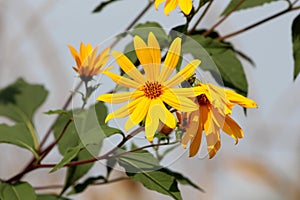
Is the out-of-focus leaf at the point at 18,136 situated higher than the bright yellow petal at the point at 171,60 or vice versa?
the bright yellow petal at the point at 171,60

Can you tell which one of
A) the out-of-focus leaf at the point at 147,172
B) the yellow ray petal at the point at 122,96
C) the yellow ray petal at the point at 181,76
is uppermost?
the yellow ray petal at the point at 181,76

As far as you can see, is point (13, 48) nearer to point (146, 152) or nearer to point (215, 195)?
point (215, 195)

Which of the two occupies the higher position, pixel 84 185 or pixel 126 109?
pixel 126 109

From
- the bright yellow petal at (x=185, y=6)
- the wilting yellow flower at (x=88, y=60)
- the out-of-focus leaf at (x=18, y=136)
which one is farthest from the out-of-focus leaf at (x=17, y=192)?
the bright yellow petal at (x=185, y=6)

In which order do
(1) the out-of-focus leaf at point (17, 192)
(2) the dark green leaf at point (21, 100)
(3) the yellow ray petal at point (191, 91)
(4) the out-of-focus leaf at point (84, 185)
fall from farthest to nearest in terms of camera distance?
(2) the dark green leaf at point (21, 100)
(4) the out-of-focus leaf at point (84, 185)
(1) the out-of-focus leaf at point (17, 192)
(3) the yellow ray petal at point (191, 91)

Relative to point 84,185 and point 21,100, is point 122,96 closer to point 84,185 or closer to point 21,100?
point 84,185

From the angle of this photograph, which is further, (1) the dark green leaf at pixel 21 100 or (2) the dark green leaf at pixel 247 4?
(1) the dark green leaf at pixel 21 100

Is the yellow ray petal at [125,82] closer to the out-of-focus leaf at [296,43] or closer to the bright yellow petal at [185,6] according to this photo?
the bright yellow petal at [185,6]

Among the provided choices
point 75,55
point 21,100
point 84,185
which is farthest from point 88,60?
point 21,100
